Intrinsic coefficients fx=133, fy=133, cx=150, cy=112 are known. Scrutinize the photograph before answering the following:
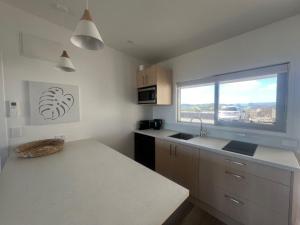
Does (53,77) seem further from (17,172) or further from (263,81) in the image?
(263,81)

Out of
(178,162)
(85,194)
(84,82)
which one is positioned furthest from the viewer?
(84,82)

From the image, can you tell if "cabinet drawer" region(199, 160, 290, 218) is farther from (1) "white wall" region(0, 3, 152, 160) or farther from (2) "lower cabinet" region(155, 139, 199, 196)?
(1) "white wall" region(0, 3, 152, 160)

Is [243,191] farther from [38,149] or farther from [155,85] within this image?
[38,149]

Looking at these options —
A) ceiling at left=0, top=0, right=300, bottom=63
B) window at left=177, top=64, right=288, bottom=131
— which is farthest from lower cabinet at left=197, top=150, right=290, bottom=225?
ceiling at left=0, top=0, right=300, bottom=63

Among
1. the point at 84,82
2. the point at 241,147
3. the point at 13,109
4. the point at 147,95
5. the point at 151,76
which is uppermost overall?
the point at 151,76

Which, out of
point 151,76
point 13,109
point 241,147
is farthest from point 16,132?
point 241,147

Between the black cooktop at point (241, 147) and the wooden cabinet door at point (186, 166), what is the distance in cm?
39

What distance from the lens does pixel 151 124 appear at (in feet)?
9.73

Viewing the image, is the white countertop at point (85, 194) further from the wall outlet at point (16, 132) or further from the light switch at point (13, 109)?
the light switch at point (13, 109)

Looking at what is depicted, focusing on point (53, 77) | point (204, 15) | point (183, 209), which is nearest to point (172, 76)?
point (204, 15)

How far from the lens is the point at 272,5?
1.29 m

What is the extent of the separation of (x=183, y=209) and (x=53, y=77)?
2547mm

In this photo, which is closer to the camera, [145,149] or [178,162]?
[178,162]

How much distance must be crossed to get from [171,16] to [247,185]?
1999 millimetres
